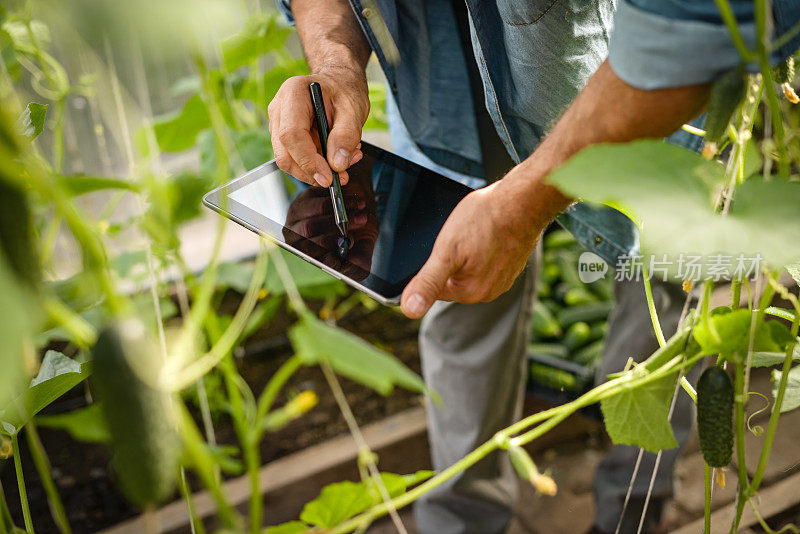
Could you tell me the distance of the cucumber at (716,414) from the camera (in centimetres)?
43

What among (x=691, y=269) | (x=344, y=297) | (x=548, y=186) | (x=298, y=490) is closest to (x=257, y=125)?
(x=344, y=297)

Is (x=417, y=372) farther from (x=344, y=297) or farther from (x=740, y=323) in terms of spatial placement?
(x=740, y=323)

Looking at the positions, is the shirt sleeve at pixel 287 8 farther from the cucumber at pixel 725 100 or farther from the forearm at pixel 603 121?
the cucumber at pixel 725 100

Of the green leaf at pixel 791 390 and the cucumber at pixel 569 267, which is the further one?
the cucumber at pixel 569 267

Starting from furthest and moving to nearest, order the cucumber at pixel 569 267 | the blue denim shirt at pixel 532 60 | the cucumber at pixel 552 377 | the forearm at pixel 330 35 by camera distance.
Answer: the cucumber at pixel 569 267, the cucumber at pixel 552 377, the forearm at pixel 330 35, the blue denim shirt at pixel 532 60

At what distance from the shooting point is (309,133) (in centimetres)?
72

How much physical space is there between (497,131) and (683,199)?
60 centimetres

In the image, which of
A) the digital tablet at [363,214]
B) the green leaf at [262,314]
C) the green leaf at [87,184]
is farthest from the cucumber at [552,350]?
the green leaf at [87,184]

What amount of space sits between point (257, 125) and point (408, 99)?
0.55 meters

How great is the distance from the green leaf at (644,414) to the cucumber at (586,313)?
107 cm

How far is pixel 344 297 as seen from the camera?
5.71 feet

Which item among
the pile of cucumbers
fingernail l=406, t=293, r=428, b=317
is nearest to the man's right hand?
fingernail l=406, t=293, r=428, b=317

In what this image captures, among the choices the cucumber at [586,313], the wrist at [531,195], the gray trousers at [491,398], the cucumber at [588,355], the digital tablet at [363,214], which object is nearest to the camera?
the wrist at [531,195]

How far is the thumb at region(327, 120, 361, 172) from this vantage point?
714 mm
